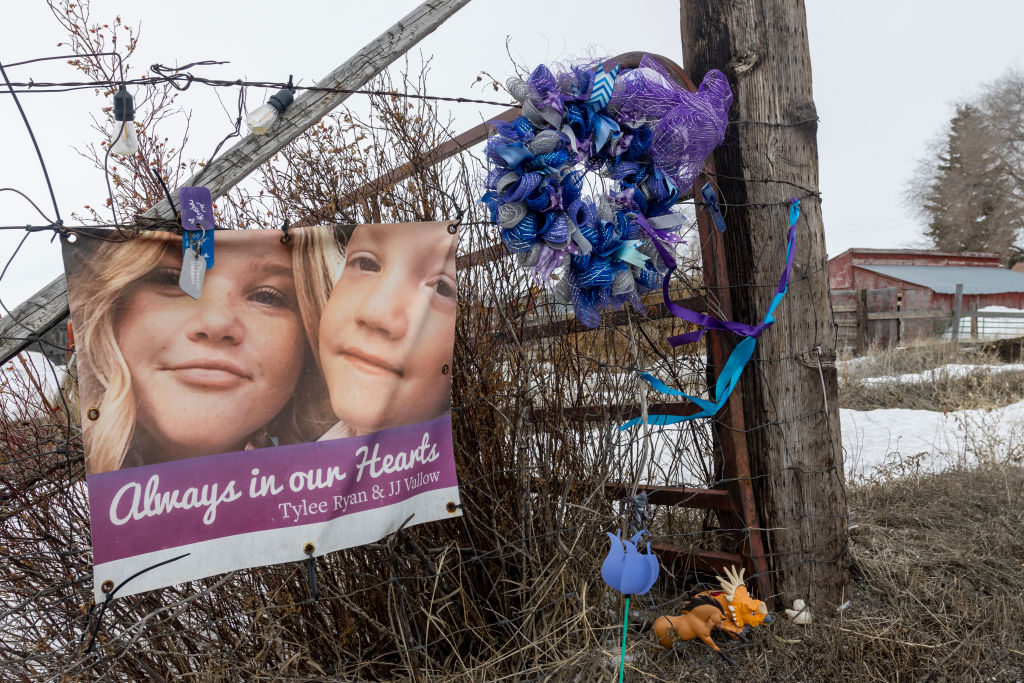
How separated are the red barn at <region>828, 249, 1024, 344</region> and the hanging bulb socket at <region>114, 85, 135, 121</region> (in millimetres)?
23688

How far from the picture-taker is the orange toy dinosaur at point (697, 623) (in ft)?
8.36

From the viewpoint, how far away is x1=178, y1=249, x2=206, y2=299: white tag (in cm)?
179

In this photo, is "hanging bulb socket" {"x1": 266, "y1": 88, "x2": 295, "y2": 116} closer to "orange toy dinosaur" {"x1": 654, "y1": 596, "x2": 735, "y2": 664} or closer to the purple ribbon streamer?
the purple ribbon streamer

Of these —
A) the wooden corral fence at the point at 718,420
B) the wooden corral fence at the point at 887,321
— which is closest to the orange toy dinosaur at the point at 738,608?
the wooden corral fence at the point at 718,420

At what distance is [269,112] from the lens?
1940mm

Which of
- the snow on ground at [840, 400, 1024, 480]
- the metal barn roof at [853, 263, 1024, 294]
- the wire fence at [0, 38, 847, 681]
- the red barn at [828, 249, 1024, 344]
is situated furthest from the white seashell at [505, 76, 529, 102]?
the metal barn roof at [853, 263, 1024, 294]

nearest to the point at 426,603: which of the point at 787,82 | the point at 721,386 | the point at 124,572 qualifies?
the point at 124,572

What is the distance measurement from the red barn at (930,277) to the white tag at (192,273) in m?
23.6

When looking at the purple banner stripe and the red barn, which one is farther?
the red barn

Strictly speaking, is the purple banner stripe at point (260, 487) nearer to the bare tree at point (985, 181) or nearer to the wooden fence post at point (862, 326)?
the wooden fence post at point (862, 326)

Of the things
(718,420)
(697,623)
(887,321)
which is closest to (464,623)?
(697,623)

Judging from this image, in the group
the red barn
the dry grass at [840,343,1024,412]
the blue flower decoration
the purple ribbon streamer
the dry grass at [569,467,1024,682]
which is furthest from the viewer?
the red barn

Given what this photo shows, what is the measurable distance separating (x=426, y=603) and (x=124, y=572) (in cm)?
111

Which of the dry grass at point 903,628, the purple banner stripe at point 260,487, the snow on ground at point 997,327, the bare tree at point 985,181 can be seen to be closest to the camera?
the purple banner stripe at point 260,487
